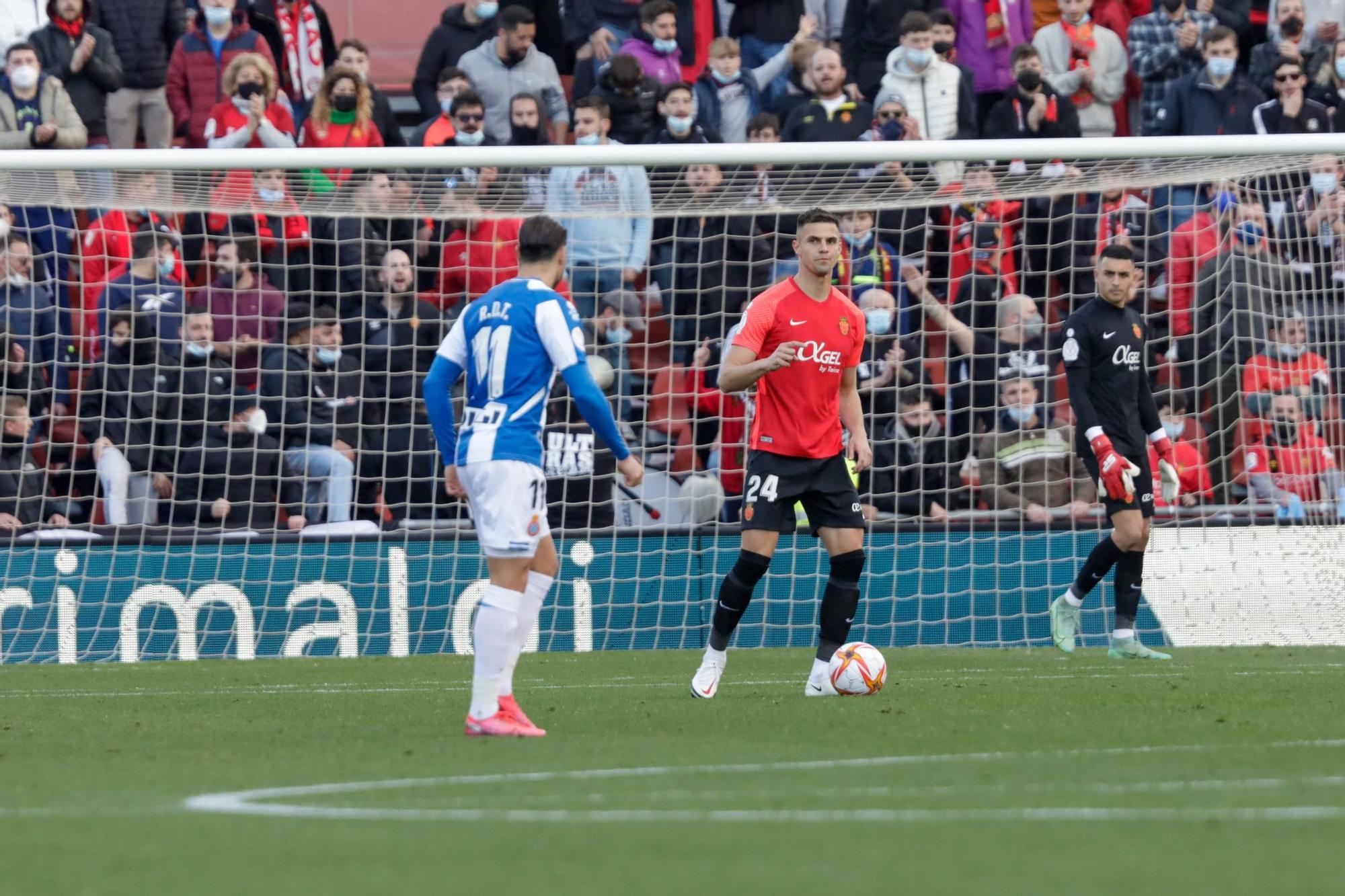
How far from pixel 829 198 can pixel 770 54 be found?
337 centimetres

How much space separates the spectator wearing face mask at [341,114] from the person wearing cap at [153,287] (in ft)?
5.78

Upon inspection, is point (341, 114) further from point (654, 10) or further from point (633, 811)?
point (633, 811)

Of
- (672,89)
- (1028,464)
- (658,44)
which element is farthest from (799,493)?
(658,44)

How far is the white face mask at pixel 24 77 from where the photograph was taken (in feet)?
50.4

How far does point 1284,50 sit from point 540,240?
1073 centimetres

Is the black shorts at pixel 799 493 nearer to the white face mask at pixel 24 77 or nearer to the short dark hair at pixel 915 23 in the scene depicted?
the short dark hair at pixel 915 23

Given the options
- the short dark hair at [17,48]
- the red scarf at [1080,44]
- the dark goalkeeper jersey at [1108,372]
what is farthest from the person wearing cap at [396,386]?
the red scarf at [1080,44]

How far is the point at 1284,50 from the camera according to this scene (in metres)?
16.1

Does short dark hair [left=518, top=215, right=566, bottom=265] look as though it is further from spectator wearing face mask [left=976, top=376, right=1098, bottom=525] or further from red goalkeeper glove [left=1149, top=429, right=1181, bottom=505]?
spectator wearing face mask [left=976, top=376, right=1098, bottom=525]

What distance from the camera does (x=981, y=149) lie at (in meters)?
12.5

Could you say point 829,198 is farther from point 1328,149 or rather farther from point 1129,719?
point 1129,719

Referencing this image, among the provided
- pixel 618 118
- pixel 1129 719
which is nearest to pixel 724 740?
pixel 1129 719

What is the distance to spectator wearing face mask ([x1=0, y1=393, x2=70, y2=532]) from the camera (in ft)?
43.7

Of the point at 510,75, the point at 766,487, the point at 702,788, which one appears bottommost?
the point at 702,788
